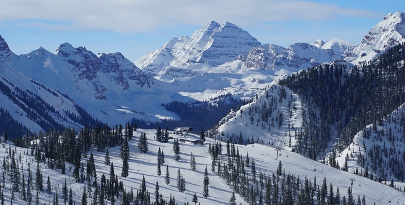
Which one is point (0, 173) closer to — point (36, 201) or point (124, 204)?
point (36, 201)

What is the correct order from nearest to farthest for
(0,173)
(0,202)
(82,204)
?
(0,202), (82,204), (0,173)

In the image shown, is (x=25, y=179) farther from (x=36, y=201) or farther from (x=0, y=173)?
(x=36, y=201)

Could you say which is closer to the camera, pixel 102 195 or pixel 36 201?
pixel 36 201

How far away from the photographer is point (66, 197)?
189m

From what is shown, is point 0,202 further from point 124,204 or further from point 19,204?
point 124,204

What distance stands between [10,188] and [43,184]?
15172 millimetres

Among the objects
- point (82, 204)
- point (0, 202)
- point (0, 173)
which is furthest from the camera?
→ point (0, 173)

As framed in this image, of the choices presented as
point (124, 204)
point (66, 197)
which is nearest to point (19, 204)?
point (66, 197)

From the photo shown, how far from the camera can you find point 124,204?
193250mm

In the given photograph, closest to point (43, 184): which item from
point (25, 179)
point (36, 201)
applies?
point (25, 179)

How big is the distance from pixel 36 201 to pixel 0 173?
95.0 ft

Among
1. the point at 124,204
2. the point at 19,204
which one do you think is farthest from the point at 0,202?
the point at 124,204

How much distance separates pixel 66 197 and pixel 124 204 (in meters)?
20.2

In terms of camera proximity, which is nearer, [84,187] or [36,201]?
[36,201]
